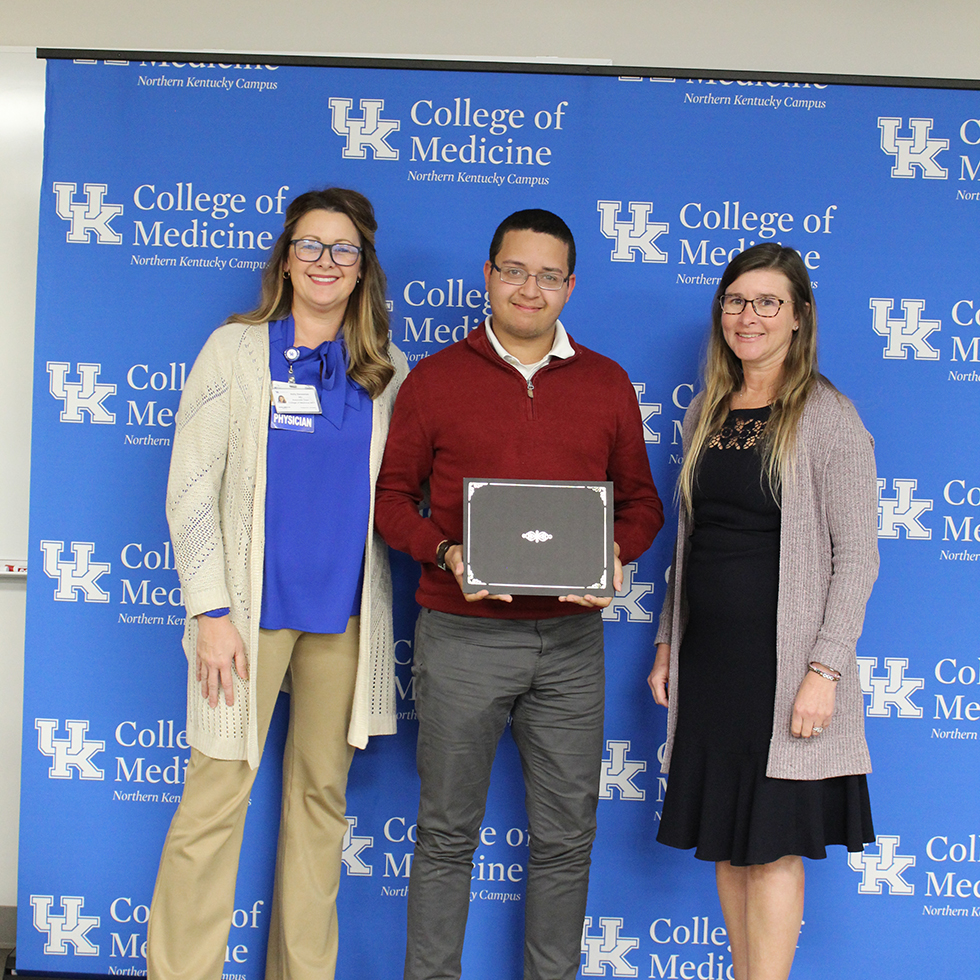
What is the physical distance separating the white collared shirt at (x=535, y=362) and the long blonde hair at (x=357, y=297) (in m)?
0.26

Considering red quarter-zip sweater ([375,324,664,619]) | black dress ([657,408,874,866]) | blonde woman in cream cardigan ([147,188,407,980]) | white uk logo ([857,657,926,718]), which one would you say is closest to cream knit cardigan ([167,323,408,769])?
blonde woman in cream cardigan ([147,188,407,980])

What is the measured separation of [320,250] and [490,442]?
602 mm

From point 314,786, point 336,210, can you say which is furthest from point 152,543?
point 336,210

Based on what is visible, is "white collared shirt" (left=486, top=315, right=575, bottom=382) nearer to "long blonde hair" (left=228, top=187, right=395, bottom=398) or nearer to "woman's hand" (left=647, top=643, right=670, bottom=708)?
"long blonde hair" (left=228, top=187, right=395, bottom=398)

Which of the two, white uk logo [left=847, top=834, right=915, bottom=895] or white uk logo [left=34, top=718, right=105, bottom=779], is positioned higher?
white uk logo [left=34, top=718, right=105, bottom=779]

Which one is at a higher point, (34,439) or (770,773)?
(34,439)

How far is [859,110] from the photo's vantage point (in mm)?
2254

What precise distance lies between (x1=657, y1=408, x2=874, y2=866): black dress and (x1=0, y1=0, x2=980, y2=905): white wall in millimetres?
1398

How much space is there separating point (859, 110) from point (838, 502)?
1.28 m

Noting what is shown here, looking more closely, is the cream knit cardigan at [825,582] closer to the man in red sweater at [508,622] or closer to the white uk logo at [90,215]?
the man in red sweater at [508,622]

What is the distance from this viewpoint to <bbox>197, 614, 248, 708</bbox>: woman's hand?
1798 mm

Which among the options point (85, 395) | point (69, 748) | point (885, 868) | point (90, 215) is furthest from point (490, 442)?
point (885, 868)

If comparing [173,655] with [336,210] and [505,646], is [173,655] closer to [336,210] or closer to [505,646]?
[505,646]

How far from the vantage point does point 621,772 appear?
2.30 metres
